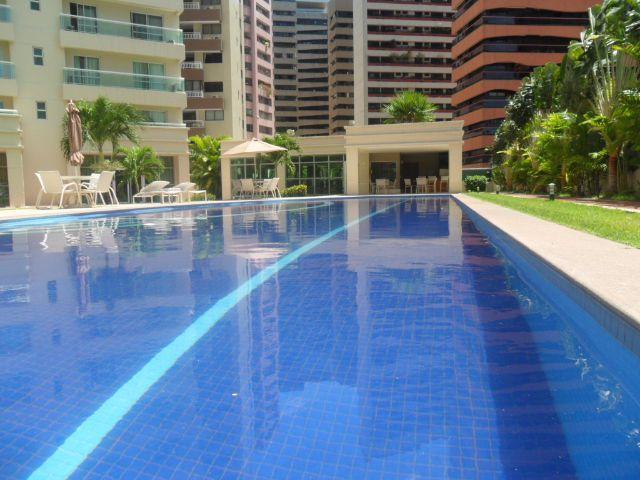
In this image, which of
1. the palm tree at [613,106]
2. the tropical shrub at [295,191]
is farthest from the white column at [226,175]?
the palm tree at [613,106]

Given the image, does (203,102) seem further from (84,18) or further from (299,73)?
(299,73)

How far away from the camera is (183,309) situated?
490cm

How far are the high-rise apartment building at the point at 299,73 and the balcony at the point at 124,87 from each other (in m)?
71.3

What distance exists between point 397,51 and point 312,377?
3261 inches

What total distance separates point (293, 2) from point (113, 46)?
84580 millimetres

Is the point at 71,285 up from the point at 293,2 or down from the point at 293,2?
down

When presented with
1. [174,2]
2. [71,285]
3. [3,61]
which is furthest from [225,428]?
[174,2]

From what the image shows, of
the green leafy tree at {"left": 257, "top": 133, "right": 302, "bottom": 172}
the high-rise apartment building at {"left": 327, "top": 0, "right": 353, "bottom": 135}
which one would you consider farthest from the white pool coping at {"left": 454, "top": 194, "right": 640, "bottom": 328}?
the high-rise apartment building at {"left": 327, "top": 0, "right": 353, "bottom": 135}

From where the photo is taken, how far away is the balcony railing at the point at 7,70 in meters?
26.5

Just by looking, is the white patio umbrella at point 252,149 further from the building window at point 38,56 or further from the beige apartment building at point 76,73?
the building window at point 38,56

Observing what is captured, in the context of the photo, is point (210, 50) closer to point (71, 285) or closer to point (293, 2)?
point (71, 285)

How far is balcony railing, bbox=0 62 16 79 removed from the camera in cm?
2648

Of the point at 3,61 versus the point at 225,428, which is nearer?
the point at 225,428

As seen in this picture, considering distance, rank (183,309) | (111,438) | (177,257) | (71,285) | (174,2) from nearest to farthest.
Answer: (111,438)
(183,309)
(71,285)
(177,257)
(174,2)
